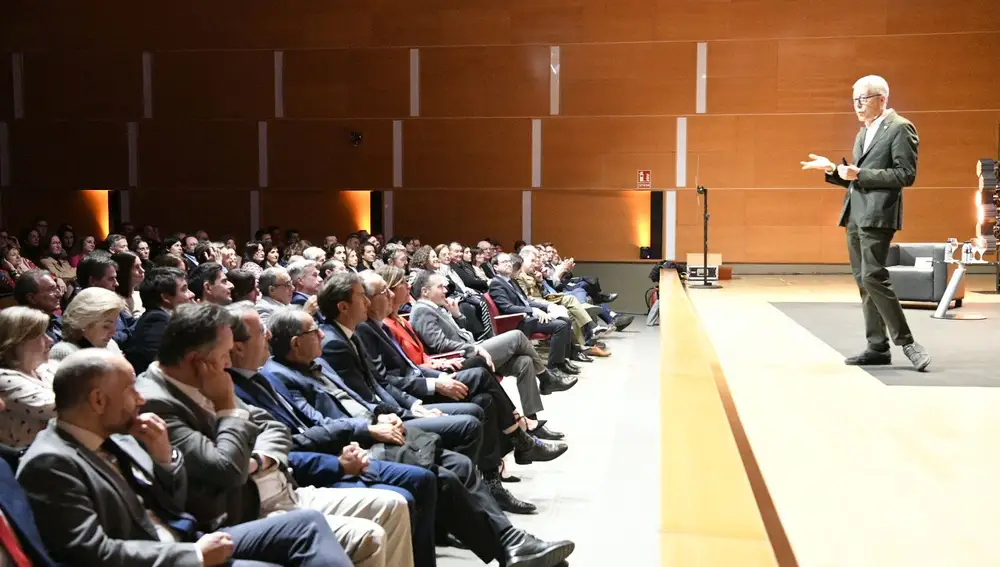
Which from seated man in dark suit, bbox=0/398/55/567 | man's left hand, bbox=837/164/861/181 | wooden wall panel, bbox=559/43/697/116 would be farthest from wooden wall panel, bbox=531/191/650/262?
seated man in dark suit, bbox=0/398/55/567

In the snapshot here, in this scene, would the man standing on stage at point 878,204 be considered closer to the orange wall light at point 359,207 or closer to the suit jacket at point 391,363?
the suit jacket at point 391,363

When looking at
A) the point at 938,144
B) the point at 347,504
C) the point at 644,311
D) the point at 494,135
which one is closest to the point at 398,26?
the point at 494,135

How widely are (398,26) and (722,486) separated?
12150 millimetres

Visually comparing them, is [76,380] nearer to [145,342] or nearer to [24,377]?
[24,377]

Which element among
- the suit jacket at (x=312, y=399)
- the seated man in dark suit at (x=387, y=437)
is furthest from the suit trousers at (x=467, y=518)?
the suit jacket at (x=312, y=399)

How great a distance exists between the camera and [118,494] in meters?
2.16

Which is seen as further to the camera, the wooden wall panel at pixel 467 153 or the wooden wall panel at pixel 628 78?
the wooden wall panel at pixel 467 153

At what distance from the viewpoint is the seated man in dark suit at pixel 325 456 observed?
301cm

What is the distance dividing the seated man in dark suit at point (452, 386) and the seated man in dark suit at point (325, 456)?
995mm

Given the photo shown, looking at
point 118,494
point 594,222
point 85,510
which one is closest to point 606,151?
point 594,222

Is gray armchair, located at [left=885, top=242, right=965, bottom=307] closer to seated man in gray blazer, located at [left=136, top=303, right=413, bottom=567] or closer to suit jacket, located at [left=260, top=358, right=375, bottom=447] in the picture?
suit jacket, located at [left=260, top=358, right=375, bottom=447]

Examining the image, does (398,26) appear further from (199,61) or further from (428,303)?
(428,303)

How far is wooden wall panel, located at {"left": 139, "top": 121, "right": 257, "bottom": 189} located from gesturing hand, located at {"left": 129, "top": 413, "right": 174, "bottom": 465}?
38.8 feet

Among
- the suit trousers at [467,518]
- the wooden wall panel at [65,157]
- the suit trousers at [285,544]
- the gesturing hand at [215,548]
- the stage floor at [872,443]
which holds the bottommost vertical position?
the suit trousers at [467,518]
